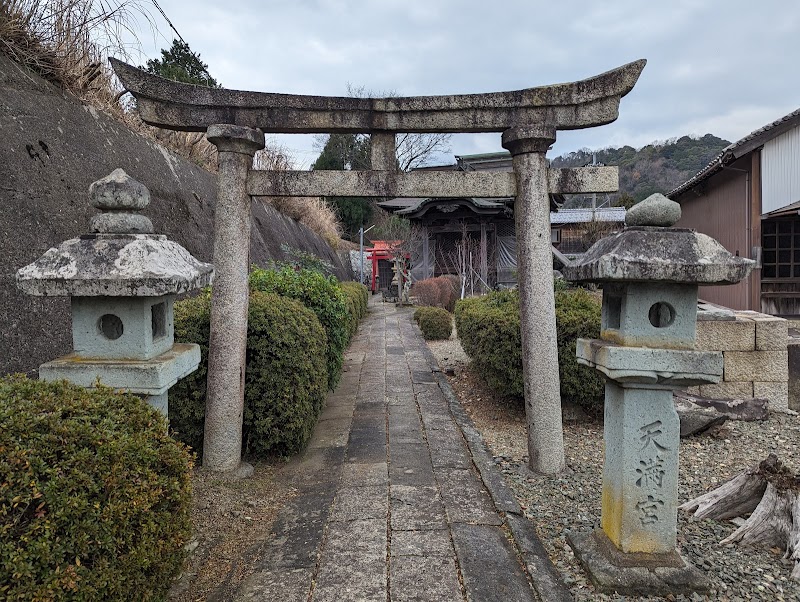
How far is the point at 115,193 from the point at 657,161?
51.9 m

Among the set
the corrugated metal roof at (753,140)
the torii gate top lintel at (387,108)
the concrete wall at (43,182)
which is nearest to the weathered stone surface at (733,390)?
the torii gate top lintel at (387,108)

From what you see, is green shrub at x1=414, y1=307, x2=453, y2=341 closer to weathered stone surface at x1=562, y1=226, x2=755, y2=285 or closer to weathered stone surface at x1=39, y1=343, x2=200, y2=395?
weathered stone surface at x1=562, y1=226, x2=755, y2=285

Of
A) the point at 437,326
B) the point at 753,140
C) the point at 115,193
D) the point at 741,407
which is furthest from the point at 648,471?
the point at 753,140

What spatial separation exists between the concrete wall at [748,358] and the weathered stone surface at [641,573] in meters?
4.08

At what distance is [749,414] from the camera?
550 centimetres

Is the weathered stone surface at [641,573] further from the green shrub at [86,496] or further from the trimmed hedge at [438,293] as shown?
the trimmed hedge at [438,293]

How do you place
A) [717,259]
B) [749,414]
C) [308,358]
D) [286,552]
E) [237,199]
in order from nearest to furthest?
[717,259] → [286,552] → [237,199] → [308,358] → [749,414]

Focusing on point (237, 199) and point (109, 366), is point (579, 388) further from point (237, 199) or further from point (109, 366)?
point (109, 366)

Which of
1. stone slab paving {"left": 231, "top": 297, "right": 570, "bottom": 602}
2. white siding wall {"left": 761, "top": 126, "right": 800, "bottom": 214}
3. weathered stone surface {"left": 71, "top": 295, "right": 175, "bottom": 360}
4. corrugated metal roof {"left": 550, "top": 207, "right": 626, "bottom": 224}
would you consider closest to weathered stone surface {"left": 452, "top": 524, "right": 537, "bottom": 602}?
stone slab paving {"left": 231, "top": 297, "right": 570, "bottom": 602}

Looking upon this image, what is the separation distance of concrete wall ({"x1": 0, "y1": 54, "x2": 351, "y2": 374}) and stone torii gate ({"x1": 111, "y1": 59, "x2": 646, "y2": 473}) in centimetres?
110

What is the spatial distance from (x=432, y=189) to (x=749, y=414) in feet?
15.3

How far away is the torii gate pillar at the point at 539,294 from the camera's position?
400cm

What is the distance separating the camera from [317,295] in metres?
5.44

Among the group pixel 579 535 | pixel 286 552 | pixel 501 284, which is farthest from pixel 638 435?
pixel 501 284
